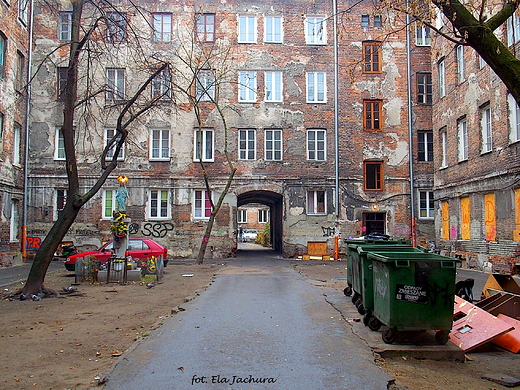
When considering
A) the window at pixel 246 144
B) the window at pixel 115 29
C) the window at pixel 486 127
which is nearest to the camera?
the window at pixel 115 29

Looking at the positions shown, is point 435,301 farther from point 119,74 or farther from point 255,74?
point 119,74

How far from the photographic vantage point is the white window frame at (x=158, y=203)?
27.3m

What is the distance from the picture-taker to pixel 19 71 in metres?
24.4

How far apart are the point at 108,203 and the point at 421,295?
22.8m

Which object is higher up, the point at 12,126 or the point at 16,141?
the point at 12,126

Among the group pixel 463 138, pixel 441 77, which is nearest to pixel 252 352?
pixel 463 138

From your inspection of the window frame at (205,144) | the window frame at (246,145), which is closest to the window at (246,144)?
the window frame at (246,145)

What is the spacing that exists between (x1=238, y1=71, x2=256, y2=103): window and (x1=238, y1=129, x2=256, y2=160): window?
72.9 inches

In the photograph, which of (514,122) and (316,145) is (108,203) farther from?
(514,122)

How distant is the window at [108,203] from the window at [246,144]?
24.5 feet

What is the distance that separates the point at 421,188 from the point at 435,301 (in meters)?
21.8

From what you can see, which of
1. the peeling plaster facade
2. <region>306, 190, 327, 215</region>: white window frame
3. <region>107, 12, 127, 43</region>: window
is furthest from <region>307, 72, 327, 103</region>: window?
<region>107, 12, 127, 43</region>: window

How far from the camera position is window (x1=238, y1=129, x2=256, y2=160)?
27672 mm

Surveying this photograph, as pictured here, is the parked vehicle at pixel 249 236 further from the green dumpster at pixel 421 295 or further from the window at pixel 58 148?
the green dumpster at pixel 421 295
